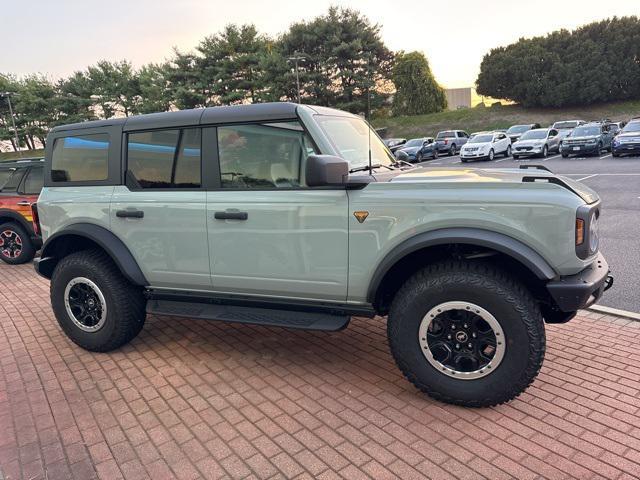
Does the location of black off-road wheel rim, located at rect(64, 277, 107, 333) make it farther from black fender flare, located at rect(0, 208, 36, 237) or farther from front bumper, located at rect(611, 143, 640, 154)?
front bumper, located at rect(611, 143, 640, 154)

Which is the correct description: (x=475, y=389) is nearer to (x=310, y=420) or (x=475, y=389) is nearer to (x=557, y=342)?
(x=310, y=420)

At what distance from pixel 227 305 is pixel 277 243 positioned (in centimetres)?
77

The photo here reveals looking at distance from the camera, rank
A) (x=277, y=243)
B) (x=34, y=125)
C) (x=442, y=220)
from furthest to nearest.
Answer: (x=34, y=125), (x=277, y=243), (x=442, y=220)

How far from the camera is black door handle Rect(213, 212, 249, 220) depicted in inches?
136

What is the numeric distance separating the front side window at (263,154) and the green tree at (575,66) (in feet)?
154

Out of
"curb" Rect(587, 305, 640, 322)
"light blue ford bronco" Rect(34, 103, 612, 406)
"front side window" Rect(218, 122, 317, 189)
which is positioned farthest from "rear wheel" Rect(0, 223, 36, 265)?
"curb" Rect(587, 305, 640, 322)

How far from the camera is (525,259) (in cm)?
276

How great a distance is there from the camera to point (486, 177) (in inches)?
127

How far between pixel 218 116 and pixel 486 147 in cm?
2396

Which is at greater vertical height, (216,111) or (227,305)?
(216,111)

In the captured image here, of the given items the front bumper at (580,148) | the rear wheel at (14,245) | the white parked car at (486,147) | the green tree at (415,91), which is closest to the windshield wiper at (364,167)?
the rear wheel at (14,245)

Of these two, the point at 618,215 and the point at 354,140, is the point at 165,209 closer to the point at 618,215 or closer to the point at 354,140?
the point at 354,140

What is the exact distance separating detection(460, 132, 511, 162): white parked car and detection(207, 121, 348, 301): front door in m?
23.5

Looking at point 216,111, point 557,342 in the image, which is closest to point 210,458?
point 216,111
